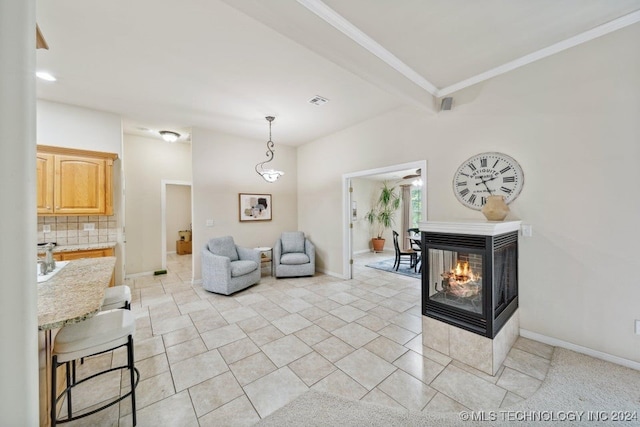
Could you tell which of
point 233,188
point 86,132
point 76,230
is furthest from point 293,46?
point 76,230

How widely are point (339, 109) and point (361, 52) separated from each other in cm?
153

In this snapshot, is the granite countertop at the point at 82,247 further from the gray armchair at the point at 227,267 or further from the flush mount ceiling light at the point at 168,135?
the flush mount ceiling light at the point at 168,135

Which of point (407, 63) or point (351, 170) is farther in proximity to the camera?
point (351, 170)

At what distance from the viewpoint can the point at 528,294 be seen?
2.67m

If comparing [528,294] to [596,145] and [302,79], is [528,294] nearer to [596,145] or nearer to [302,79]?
[596,145]

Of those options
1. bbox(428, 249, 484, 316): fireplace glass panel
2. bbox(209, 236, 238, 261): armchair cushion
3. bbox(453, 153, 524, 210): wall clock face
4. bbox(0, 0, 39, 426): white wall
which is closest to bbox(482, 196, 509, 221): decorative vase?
bbox(453, 153, 524, 210): wall clock face

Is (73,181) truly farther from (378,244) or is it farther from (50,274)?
(378,244)

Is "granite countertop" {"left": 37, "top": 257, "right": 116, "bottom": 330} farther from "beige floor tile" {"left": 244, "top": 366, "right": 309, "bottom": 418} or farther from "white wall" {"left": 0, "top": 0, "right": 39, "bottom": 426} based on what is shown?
"beige floor tile" {"left": 244, "top": 366, "right": 309, "bottom": 418}

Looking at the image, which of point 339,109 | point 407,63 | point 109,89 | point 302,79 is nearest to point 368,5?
point 407,63

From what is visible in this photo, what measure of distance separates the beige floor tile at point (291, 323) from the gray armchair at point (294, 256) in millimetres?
1725

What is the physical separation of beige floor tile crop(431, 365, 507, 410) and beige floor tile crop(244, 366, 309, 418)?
1.12 meters

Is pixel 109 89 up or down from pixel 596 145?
up

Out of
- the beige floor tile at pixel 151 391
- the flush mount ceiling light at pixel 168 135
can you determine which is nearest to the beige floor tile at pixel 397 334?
the beige floor tile at pixel 151 391

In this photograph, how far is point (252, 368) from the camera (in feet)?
7.24
